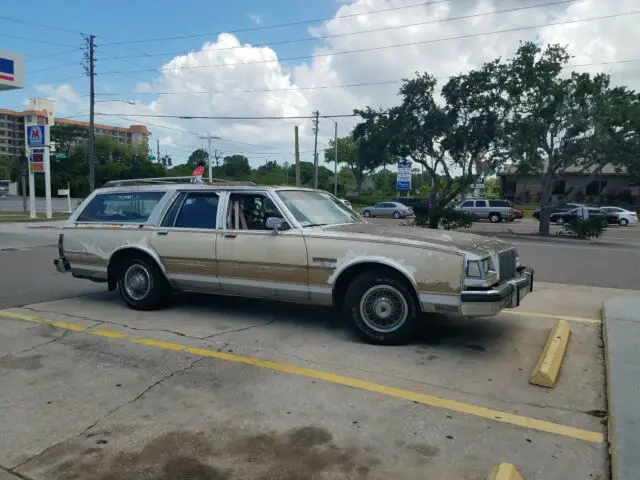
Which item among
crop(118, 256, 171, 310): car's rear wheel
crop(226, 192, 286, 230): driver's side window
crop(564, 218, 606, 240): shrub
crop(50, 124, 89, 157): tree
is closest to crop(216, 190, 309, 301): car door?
crop(226, 192, 286, 230): driver's side window

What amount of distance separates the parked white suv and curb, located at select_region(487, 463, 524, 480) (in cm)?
3777

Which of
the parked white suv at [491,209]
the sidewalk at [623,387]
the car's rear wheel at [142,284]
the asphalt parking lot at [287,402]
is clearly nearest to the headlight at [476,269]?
the asphalt parking lot at [287,402]

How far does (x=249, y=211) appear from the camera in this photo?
6.36m

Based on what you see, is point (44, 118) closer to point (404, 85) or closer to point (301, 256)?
point (404, 85)

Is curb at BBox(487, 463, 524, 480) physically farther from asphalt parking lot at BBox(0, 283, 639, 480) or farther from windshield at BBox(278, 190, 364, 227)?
windshield at BBox(278, 190, 364, 227)

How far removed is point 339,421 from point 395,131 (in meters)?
24.0

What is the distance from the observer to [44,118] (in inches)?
1266

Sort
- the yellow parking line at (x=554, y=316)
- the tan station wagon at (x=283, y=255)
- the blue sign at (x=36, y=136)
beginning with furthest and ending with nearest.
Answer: the blue sign at (x=36, y=136), the yellow parking line at (x=554, y=316), the tan station wagon at (x=283, y=255)

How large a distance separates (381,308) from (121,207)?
12.7 feet

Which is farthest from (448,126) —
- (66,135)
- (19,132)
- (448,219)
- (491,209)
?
(19,132)

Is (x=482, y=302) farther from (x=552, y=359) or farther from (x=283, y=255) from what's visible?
(x=283, y=255)

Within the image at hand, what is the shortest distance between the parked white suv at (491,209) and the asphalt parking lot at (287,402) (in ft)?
116

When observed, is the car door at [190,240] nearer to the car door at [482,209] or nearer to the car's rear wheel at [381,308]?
the car's rear wheel at [381,308]

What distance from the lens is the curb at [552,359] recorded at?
4469 mm
